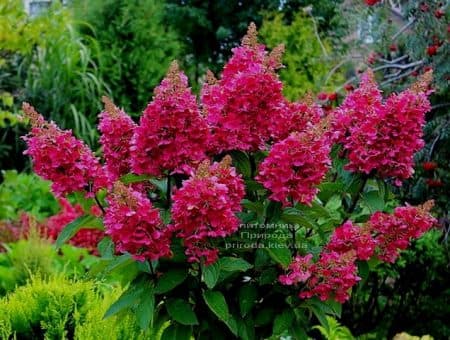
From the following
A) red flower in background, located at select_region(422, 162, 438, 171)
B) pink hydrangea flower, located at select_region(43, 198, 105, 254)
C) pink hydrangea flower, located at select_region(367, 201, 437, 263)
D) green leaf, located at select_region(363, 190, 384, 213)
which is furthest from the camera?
pink hydrangea flower, located at select_region(43, 198, 105, 254)

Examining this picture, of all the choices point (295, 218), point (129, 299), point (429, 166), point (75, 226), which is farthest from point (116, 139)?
point (429, 166)

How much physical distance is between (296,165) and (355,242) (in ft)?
1.19

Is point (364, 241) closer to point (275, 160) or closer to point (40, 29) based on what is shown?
point (275, 160)

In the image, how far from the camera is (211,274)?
2.13m

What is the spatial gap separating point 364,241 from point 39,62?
624 centimetres

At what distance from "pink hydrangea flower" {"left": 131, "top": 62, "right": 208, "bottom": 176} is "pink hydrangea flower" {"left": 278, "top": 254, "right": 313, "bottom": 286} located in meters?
0.43

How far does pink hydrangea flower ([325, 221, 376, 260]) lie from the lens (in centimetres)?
230

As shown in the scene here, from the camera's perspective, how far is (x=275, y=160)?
2135mm

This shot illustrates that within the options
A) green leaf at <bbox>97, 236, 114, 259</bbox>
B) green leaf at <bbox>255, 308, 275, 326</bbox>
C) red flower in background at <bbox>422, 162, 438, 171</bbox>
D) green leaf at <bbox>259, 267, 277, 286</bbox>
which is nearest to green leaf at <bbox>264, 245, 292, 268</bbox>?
green leaf at <bbox>259, 267, 277, 286</bbox>

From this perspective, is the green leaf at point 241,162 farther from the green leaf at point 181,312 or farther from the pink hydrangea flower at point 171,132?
the green leaf at point 181,312

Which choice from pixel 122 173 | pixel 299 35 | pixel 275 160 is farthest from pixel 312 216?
pixel 299 35

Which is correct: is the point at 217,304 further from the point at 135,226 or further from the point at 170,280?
the point at 135,226

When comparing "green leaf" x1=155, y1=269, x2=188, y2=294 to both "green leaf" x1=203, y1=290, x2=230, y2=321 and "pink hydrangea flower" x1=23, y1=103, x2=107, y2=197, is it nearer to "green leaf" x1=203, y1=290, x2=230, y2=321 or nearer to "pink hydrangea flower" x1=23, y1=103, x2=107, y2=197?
"green leaf" x1=203, y1=290, x2=230, y2=321

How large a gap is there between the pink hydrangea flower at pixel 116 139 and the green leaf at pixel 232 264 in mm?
441
